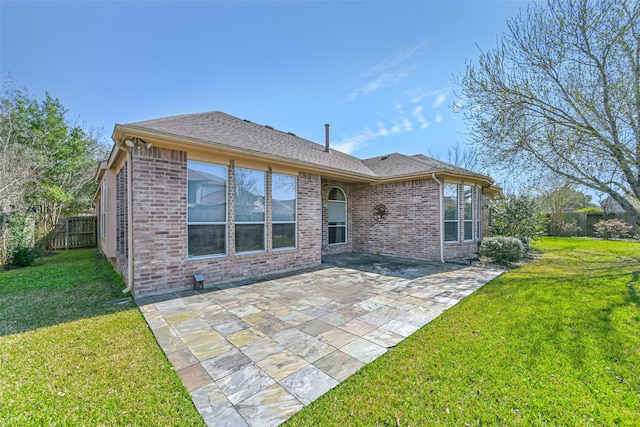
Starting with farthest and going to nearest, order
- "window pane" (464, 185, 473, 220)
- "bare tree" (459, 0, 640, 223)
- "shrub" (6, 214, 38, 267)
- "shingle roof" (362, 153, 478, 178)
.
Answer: "window pane" (464, 185, 473, 220)
"shingle roof" (362, 153, 478, 178)
"shrub" (6, 214, 38, 267)
"bare tree" (459, 0, 640, 223)

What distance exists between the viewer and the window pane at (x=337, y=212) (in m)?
10.8

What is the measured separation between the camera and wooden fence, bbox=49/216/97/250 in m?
12.6

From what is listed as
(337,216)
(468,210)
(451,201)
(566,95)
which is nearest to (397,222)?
(451,201)

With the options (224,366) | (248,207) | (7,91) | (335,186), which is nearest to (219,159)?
(248,207)

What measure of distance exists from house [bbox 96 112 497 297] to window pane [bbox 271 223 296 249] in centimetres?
3

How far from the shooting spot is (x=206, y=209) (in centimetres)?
588

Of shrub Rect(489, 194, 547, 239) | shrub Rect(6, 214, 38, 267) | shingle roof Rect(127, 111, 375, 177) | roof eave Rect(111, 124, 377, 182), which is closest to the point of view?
roof eave Rect(111, 124, 377, 182)

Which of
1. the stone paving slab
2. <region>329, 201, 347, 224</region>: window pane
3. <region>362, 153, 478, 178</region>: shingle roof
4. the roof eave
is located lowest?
the stone paving slab

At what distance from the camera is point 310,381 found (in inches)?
101

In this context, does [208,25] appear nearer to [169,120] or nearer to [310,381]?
[169,120]

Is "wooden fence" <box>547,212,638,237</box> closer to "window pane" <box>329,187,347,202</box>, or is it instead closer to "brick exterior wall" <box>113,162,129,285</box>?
"window pane" <box>329,187,347,202</box>

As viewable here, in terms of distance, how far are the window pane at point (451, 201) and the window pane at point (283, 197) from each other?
5390mm

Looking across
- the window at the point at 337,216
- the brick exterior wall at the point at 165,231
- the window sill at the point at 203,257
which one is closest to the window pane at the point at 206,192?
the brick exterior wall at the point at 165,231

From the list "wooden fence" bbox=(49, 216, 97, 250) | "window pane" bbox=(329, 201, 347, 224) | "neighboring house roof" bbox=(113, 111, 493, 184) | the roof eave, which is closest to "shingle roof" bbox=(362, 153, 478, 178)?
"neighboring house roof" bbox=(113, 111, 493, 184)
